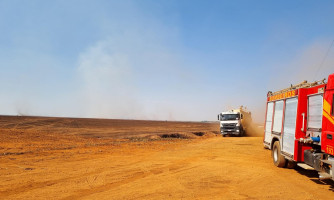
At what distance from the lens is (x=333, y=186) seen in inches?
327

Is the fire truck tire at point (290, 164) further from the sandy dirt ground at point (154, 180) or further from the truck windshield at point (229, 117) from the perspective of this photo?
the truck windshield at point (229, 117)

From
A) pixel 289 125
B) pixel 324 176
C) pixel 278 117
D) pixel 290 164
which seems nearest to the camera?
pixel 324 176

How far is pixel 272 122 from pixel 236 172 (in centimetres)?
395

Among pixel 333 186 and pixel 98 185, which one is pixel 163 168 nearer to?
pixel 98 185

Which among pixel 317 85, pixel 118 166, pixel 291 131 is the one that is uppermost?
pixel 317 85

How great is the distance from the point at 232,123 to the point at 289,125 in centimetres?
2081

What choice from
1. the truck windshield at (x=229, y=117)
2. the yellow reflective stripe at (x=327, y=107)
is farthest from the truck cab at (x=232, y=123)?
the yellow reflective stripe at (x=327, y=107)

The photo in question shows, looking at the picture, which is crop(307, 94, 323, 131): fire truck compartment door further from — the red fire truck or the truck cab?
the truck cab

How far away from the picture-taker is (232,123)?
30688 mm

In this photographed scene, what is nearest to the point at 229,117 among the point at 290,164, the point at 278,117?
the point at 278,117

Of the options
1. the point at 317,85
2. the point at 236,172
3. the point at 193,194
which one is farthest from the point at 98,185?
the point at 317,85

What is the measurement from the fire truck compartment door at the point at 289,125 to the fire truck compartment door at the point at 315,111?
2.29 feet

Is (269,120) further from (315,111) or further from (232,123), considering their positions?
(232,123)

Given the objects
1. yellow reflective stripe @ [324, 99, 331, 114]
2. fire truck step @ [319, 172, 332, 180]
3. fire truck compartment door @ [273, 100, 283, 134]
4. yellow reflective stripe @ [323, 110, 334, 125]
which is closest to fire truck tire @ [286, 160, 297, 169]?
fire truck compartment door @ [273, 100, 283, 134]
